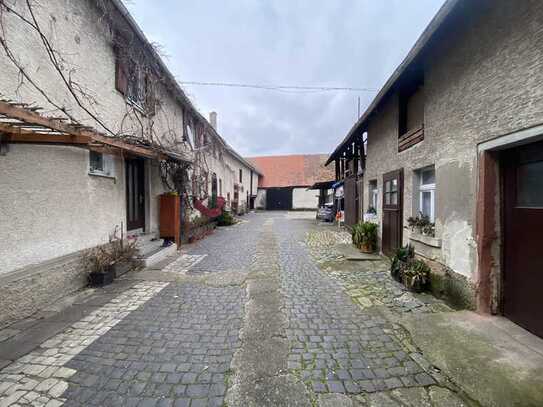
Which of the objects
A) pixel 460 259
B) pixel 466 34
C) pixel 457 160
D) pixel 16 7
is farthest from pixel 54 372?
pixel 466 34

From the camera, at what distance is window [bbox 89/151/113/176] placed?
4.86 m

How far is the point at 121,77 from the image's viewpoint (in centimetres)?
565

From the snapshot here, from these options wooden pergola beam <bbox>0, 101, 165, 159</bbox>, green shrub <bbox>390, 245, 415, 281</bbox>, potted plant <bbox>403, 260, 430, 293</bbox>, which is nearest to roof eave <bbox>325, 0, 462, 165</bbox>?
green shrub <bbox>390, 245, 415, 281</bbox>

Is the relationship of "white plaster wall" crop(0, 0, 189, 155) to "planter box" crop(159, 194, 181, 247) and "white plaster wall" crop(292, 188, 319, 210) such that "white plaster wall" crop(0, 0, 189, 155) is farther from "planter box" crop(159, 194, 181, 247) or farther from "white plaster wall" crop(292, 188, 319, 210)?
"white plaster wall" crop(292, 188, 319, 210)

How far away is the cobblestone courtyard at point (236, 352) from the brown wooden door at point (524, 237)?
0.93 metres

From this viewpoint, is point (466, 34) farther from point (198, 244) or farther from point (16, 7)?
point (198, 244)

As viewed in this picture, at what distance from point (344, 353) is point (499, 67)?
12.2 ft

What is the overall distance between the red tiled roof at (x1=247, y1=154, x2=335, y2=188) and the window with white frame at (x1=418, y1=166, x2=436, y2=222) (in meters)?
23.3

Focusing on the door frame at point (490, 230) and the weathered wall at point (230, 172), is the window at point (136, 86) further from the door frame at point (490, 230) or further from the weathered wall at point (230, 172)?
the door frame at point (490, 230)

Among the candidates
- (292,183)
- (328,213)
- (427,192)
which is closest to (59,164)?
(427,192)

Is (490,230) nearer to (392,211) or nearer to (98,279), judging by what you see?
(392,211)

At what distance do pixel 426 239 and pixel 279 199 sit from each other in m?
27.3

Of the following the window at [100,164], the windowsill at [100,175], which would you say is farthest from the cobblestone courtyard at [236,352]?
the window at [100,164]

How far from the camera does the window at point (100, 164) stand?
4.86m
